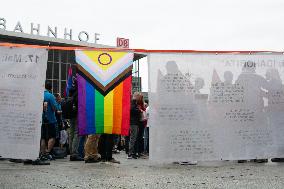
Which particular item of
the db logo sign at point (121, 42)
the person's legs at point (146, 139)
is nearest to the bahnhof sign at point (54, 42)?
the db logo sign at point (121, 42)

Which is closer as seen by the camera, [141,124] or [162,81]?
[162,81]

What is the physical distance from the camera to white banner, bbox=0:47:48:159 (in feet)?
24.9

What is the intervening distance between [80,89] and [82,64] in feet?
1.48

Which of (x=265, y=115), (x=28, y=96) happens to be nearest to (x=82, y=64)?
(x=28, y=96)

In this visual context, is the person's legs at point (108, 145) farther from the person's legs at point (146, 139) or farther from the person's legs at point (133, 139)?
the person's legs at point (146, 139)

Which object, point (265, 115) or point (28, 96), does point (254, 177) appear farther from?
point (28, 96)

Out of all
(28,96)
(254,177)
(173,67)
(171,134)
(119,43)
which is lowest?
(254,177)

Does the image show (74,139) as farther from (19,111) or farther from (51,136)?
(19,111)

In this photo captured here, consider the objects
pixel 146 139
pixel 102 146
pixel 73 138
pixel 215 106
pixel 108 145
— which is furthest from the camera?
pixel 146 139

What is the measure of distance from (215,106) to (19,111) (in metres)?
3.43

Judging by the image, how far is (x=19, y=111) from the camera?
7590 millimetres

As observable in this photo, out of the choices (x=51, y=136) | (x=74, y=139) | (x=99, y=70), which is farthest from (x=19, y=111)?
(x=74, y=139)

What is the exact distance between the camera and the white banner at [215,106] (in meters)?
7.77

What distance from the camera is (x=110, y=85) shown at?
8031mm
